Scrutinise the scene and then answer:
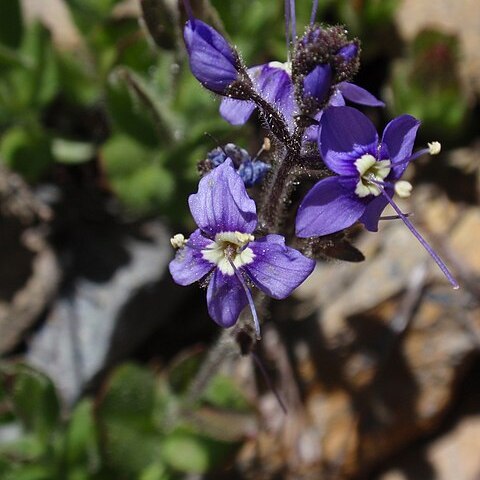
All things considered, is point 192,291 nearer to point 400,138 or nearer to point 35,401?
point 35,401

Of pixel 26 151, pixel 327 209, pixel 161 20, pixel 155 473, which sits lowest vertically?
pixel 155 473

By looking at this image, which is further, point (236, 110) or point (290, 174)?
point (236, 110)

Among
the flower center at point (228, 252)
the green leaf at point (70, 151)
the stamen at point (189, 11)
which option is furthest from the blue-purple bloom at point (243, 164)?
the green leaf at point (70, 151)

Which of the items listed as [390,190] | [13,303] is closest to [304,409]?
[13,303]

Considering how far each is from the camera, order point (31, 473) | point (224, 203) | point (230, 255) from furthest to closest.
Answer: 1. point (31, 473)
2. point (230, 255)
3. point (224, 203)

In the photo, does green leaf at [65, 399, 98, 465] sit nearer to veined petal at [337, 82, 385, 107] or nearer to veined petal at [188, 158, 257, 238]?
veined petal at [188, 158, 257, 238]

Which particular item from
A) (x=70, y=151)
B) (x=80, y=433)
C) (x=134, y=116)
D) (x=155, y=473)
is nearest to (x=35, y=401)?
(x=80, y=433)

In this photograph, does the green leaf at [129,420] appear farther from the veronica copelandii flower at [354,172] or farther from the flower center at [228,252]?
the veronica copelandii flower at [354,172]

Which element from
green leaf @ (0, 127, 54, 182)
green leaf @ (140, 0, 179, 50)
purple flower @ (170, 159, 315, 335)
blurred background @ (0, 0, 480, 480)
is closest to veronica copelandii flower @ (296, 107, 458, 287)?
purple flower @ (170, 159, 315, 335)
